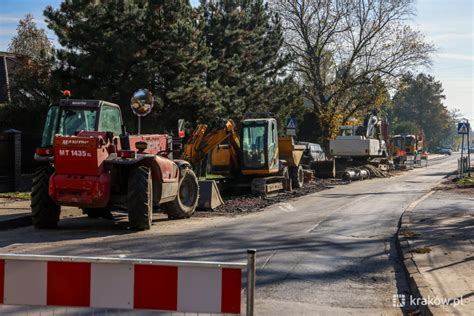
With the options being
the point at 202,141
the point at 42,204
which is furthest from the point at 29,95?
the point at 42,204

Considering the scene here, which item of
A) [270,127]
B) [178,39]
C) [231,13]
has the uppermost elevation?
[231,13]

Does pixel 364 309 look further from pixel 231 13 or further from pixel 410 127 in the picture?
pixel 410 127

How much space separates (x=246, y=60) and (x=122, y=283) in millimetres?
29174

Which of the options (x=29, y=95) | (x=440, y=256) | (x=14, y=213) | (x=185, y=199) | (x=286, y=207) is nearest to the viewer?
(x=440, y=256)

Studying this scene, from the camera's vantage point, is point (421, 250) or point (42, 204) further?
point (42, 204)

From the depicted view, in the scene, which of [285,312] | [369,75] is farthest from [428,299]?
[369,75]

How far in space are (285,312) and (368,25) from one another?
43.7 metres

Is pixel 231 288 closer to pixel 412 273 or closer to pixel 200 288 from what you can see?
pixel 200 288

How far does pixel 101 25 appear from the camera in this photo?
21406mm

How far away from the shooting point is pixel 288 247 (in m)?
10.1

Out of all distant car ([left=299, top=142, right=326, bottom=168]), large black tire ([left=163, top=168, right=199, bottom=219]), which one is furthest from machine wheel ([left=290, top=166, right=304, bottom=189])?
large black tire ([left=163, top=168, right=199, bottom=219])

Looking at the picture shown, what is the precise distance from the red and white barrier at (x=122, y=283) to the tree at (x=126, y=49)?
17.4 m

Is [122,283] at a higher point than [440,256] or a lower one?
higher

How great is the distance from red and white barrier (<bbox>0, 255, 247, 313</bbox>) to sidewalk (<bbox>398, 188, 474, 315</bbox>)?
2.79 meters
